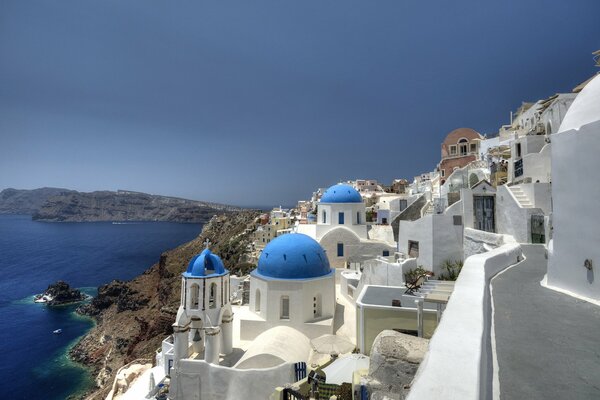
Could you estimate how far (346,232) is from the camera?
2161 cm

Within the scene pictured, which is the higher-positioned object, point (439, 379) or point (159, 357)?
point (439, 379)

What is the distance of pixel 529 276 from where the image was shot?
20.0 ft

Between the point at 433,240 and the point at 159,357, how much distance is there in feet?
60.4

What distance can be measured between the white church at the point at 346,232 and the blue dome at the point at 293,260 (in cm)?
648

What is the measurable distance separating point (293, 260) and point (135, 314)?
34796mm

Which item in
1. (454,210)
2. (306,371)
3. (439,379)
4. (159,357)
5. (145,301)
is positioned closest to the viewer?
(439,379)

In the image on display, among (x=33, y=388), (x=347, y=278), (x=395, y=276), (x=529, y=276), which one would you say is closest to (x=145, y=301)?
(x=33, y=388)

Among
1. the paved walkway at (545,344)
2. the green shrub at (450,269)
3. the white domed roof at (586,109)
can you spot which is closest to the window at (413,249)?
the green shrub at (450,269)

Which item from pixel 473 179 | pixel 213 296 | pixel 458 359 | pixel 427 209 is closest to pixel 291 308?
pixel 213 296

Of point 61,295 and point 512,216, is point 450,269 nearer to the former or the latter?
point 512,216

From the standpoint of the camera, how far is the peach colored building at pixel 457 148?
2928 centimetres

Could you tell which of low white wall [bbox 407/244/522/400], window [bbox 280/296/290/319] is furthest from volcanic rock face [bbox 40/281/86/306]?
low white wall [bbox 407/244/522/400]

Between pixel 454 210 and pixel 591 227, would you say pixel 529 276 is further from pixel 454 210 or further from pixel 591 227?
pixel 454 210

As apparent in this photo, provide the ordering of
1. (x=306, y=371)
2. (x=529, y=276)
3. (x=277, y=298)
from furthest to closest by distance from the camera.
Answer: (x=277, y=298), (x=306, y=371), (x=529, y=276)
